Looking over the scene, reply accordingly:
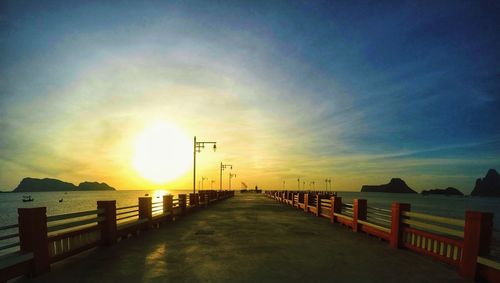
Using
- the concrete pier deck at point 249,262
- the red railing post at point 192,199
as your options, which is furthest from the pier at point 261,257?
the red railing post at point 192,199

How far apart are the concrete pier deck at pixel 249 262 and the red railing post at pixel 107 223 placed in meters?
0.36

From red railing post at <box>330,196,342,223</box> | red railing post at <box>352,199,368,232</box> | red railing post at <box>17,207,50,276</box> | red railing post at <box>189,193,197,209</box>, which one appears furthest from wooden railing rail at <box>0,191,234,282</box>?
red railing post at <box>189,193,197,209</box>

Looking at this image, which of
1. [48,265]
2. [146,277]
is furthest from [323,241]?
[48,265]

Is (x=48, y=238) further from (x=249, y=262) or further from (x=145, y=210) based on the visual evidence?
(x=145, y=210)

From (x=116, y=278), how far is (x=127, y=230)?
5.51 meters

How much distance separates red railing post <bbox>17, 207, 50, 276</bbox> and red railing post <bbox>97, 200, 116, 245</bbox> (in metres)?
3.08

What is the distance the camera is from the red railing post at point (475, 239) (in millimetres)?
6914

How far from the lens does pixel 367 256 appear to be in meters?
9.04

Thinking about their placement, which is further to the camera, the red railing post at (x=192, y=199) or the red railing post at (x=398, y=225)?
the red railing post at (x=192, y=199)

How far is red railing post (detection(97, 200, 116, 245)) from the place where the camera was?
10.4 m

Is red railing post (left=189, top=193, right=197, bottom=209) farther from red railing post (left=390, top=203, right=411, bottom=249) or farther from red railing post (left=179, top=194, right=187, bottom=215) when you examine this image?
red railing post (left=390, top=203, right=411, bottom=249)

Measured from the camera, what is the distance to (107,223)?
1054cm

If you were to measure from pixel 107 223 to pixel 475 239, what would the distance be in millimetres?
10940

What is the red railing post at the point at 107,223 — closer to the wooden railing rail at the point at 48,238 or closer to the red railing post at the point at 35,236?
the wooden railing rail at the point at 48,238
